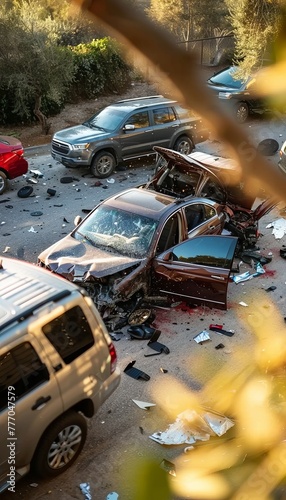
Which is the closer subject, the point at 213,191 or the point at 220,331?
the point at 220,331

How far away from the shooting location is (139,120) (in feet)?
46.6

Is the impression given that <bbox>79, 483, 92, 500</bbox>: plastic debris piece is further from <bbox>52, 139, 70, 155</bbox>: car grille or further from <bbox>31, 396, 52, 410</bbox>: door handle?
<bbox>52, 139, 70, 155</bbox>: car grille

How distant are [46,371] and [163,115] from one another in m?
11.1

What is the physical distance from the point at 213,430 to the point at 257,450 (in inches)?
21.4

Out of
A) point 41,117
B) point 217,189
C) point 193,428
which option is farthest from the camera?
point 41,117

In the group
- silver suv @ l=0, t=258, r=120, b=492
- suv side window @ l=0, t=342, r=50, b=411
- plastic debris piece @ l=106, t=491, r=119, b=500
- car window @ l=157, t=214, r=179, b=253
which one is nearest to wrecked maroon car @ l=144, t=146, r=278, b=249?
car window @ l=157, t=214, r=179, b=253

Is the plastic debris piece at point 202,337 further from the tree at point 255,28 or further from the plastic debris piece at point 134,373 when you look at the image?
the tree at point 255,28

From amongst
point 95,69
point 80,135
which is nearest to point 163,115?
point 80,135

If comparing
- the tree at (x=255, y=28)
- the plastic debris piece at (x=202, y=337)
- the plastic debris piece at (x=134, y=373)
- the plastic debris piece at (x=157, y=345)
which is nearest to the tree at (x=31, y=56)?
the tree at (x=255, y=28)

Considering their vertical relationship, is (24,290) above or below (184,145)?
above

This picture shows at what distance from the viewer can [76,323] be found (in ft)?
16.1

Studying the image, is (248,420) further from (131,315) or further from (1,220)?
(1,220)

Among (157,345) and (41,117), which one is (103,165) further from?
(157,345)

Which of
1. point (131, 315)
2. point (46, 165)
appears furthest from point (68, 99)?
point (131, 315)
